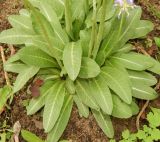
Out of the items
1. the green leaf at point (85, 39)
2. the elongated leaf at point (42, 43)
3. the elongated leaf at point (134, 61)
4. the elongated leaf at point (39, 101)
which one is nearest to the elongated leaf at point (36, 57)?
the elongated leaf at point (42, 43)

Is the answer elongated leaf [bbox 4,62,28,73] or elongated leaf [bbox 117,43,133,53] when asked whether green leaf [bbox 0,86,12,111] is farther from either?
elongated leaf [bbox 117,43,133,53]

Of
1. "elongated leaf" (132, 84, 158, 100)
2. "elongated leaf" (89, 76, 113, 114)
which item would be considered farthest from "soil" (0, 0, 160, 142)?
"elongated leaf" (89, 76, 113, 114)

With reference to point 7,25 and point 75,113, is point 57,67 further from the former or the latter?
point 7,25

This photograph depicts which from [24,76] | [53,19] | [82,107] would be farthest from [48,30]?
[82,107]

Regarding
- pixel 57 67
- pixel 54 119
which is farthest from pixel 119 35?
pixel 54 119

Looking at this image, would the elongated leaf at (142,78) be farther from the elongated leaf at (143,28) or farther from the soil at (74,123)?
the elongated leaf at (143,28)

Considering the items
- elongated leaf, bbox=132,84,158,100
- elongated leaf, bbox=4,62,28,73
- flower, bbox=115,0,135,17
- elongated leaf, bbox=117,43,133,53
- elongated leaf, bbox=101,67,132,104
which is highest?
flower, bbox=115,0,135,17
